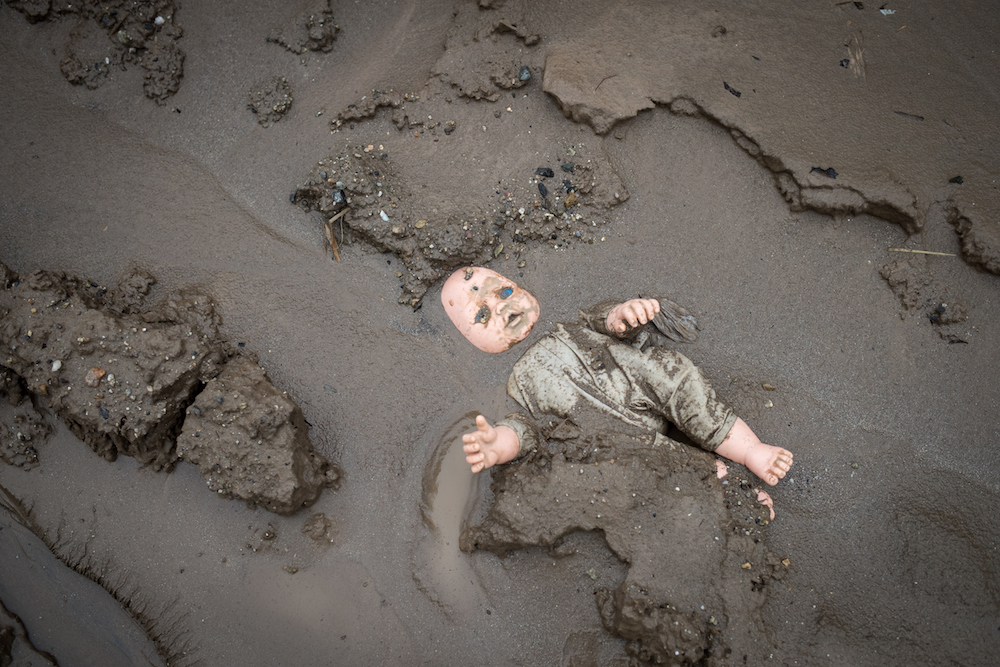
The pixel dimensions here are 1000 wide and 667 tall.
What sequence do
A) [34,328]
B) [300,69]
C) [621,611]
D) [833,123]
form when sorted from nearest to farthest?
[621,611], [34,328], [833,123], [300,69]

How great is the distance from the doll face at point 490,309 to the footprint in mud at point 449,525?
0.44 metres

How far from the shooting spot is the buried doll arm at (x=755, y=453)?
3.07 metres

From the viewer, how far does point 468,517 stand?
324cm

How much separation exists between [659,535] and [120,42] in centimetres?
398

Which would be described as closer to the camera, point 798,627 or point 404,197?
point 798,627

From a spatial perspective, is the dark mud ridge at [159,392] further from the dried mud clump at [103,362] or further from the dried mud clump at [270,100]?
the dried mud clump at [270,100]

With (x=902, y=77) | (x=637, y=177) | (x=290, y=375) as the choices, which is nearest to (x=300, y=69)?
(x=290, y=375)

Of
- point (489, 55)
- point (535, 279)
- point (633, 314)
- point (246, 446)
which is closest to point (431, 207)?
point (535, 279)

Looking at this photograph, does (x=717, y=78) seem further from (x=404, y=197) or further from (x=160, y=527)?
(x=160, y=527)

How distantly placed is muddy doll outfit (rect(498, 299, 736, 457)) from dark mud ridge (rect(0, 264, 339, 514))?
3.68 feet

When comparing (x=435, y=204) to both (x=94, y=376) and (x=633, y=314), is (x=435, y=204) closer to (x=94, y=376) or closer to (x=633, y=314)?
(x=633, y=314)

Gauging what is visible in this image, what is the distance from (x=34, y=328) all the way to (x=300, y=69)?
1.97 meters

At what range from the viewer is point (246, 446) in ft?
9.93

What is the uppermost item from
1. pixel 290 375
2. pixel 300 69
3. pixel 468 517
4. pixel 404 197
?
pixel 300 69
